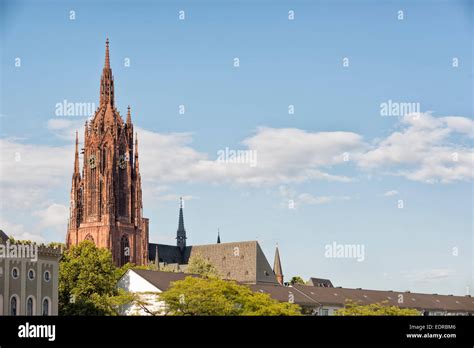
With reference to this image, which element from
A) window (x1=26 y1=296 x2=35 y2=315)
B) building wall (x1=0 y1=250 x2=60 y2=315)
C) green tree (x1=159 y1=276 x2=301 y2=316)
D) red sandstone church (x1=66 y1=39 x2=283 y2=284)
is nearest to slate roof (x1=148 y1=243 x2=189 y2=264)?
red sandstone church (x1=66 y1=39 x2=283 y2=284)

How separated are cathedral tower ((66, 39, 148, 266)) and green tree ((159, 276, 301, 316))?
79.1 meters

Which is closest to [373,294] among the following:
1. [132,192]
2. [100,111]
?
[132,192]

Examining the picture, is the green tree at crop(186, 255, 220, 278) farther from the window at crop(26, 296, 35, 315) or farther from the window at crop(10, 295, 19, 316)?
the window at crop(10, 295, 19, 316)

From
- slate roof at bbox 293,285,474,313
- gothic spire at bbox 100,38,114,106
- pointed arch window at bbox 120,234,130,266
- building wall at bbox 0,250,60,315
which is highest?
gothic spire at bbox 100,38,114,106

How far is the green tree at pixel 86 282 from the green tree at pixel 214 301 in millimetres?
12714

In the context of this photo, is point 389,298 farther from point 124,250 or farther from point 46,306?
point 46,306

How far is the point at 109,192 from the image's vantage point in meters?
160

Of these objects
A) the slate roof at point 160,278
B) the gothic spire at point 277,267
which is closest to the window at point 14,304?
the slate roof at point 160,278

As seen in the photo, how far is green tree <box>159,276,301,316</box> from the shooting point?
72.9m

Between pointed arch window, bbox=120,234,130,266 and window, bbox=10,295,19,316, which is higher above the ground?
pointed arch window, bbox=120,234,130,266

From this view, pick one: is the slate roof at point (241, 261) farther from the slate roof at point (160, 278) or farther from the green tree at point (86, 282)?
the slate roof at point (160, 278)

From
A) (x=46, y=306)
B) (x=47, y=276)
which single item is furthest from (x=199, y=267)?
(x=46, y=306)

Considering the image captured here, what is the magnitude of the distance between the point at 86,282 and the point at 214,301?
27.1 metres
